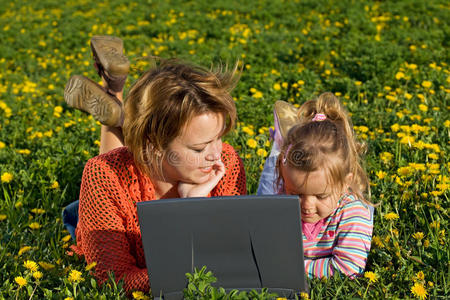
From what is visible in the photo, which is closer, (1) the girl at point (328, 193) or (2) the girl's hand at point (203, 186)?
(1) the girl at point (328, 193)

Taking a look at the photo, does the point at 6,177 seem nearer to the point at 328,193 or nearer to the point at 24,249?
the point at 24,249

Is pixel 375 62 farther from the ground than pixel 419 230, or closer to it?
farther from the ground

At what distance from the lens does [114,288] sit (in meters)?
1.83

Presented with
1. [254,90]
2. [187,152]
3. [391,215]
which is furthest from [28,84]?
[391,215]

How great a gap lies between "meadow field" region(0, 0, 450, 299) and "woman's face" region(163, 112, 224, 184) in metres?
0.31

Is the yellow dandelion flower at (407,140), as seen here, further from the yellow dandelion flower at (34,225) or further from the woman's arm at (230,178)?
the yellow dandelion flower at (34,225)

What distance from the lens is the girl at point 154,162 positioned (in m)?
1.97

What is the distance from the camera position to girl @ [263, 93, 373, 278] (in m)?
1.98

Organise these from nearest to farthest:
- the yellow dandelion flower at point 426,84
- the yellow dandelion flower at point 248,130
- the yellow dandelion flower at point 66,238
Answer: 1. the yellow dandelion flower at point 66,238
2. the yellow dandelion flower at point 248,130
3. the yellow dandelion flower at point 426,84

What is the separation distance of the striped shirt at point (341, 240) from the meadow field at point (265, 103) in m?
0.07

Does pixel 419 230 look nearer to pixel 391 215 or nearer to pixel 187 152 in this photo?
pixel 391 215

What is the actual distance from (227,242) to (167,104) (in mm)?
640

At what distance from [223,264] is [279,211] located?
0.96 feet

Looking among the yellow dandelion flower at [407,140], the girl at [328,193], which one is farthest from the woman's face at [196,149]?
the yellow dandelion flower at [407,140]
